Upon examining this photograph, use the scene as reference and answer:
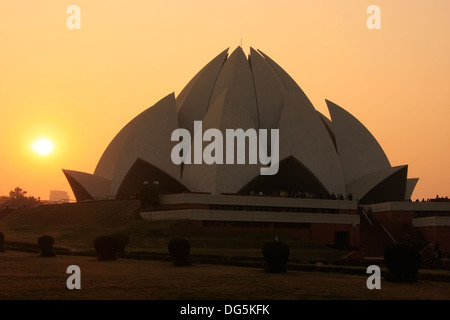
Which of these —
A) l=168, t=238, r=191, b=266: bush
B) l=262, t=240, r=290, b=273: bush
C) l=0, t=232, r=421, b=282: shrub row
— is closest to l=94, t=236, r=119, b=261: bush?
l=0, t=232, r=421, b=282: shrub row

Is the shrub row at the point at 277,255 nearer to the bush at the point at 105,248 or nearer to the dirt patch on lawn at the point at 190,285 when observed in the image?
the bush at the point at 105,248

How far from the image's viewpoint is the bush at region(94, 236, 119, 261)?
25.6 metres

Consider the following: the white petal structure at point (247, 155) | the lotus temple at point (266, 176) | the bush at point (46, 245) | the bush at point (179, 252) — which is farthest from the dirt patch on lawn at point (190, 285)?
the white petal structure at point (247, 155)

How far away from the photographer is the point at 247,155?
4922 cm

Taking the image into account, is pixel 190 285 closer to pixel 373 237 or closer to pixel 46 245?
pixel 46 245

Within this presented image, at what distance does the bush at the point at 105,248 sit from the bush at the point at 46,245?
8.81 feet

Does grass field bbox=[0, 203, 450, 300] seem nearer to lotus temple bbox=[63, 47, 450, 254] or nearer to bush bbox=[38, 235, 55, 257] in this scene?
bush bbox=[38, 235, 55, 257]

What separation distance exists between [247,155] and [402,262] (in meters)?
30.4

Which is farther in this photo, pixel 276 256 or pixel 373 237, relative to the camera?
pixel 373 237

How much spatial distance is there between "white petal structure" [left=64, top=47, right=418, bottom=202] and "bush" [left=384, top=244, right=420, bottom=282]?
27.3m

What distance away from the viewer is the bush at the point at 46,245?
88.6 feet

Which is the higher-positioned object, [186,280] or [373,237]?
[373,237]

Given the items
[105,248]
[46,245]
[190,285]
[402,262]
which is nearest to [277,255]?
[402,262]
